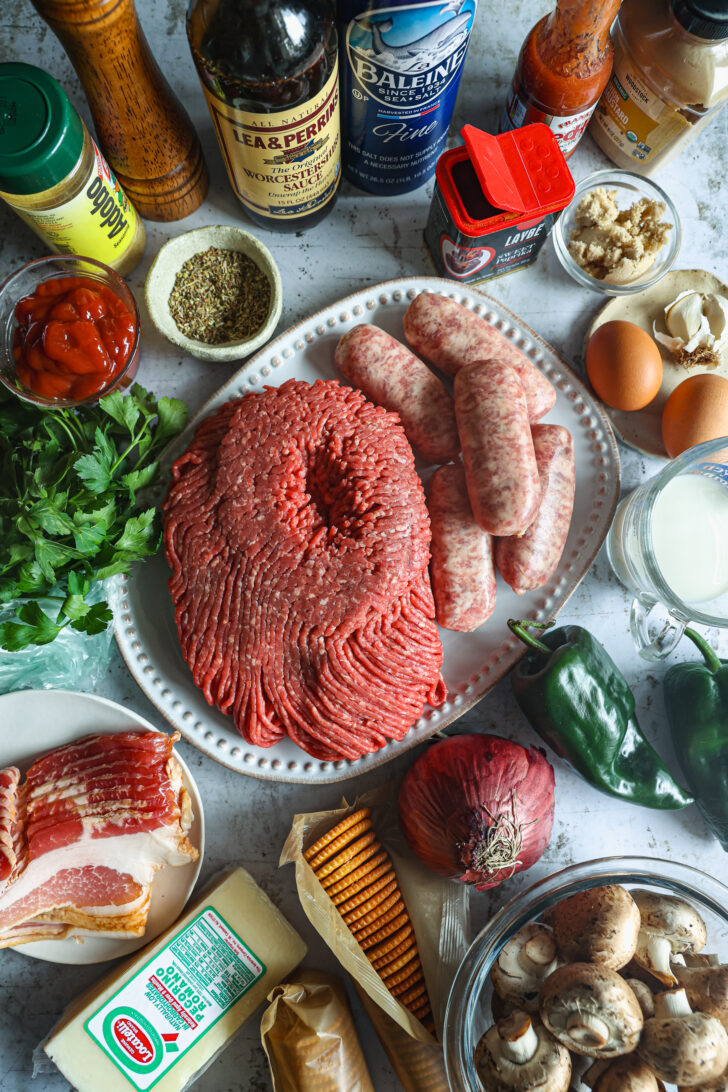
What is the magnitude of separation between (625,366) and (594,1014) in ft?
4.29

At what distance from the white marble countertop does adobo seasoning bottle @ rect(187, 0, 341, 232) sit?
0.94 feet

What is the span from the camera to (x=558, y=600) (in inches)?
68.5

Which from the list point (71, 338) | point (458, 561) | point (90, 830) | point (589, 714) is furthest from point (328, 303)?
point (90, 830)

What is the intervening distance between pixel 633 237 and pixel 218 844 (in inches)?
68.9

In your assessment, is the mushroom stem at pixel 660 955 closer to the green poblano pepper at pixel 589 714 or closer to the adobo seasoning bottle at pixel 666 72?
the green poblano pepper at pixel 589 714

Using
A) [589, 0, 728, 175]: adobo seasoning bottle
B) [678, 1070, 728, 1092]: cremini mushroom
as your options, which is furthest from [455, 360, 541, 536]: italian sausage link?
[678, 1070, 728, 1092]: cremini mushroom

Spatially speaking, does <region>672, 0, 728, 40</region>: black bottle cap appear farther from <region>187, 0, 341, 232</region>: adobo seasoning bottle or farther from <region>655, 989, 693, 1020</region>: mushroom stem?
<region>655, 989, 693, 1020</region>: mushroom stem

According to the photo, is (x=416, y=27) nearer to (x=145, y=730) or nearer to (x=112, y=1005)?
(x=145, y=730)

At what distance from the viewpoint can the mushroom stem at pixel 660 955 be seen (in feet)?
4.60

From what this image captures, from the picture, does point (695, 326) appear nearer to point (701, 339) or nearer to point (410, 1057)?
point (701, 339)

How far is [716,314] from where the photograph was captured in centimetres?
181

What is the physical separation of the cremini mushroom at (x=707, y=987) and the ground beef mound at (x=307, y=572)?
0.71m

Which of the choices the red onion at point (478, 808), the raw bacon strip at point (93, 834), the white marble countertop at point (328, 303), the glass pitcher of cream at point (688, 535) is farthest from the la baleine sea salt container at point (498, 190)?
the raw bacon strip at point (93, 834)

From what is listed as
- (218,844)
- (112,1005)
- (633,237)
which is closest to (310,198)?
(633,237)
